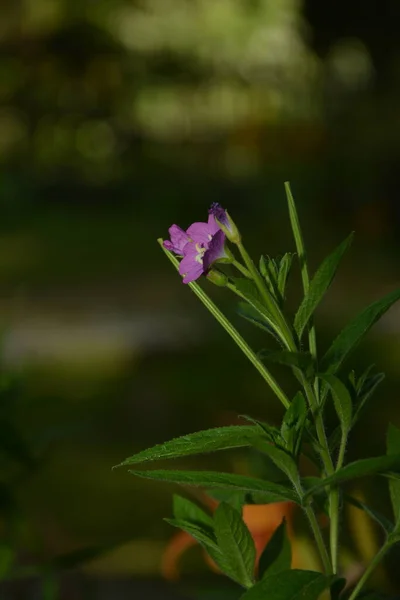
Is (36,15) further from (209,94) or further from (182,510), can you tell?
(182,510)

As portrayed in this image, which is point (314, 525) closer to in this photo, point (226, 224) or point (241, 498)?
point (241, 498)

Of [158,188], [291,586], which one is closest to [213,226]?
[291,586]

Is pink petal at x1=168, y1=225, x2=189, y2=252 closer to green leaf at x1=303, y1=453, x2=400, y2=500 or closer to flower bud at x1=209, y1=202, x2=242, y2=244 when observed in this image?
flower bud at x1=209, y1=202, x2=242, y2=244

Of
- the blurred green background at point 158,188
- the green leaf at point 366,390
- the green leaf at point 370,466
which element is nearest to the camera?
the green leaf at point 370,466

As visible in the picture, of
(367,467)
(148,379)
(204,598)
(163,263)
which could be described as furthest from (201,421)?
(163,263)

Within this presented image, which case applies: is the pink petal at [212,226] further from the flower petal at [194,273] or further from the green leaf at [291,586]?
the green leaf at [291,586]

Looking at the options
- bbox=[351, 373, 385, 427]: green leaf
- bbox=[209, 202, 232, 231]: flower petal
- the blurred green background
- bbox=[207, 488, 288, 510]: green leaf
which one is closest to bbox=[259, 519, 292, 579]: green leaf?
bbox=[207, 488, 288, 510]: green leaf

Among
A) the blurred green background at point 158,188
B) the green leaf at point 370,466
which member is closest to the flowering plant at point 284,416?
the green leaf at point 370,466

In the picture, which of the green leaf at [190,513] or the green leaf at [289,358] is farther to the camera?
the green leaf at [190,513]
